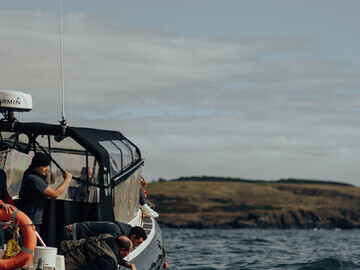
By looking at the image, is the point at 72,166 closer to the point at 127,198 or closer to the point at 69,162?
the point at 69,162

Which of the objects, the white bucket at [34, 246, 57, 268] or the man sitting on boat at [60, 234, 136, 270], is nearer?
the white bucket at [34, 246, 57, 268]

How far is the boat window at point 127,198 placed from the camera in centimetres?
1241

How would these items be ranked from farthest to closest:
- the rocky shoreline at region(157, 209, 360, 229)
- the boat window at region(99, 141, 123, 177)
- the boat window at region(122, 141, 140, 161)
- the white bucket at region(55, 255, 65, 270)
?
1. the rocky shoreline at region(157, 209, 360, 229)
2. the boat window at region(122, 141, 140, 161)
3. the boat window at region(99, 141, 123, 177)
4. the white bucket at region(55, 255, 65, 270)

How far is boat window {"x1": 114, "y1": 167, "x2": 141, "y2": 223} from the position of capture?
489 inches

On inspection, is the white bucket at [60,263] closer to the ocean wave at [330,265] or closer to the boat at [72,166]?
the boat at [72,166]

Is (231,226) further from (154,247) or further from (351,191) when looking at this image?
(154,247)

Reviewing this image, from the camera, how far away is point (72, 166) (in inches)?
498

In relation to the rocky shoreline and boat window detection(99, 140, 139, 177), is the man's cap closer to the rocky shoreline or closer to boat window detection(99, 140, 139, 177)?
boat window detection(99, 140, 139, 177)

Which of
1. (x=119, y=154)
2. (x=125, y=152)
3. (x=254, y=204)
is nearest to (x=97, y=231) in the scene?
(x=119, y=154)

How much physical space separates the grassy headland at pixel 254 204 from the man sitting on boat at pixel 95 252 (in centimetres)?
7497

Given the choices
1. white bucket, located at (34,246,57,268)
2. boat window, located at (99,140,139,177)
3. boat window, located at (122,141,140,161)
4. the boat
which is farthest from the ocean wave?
white bucket, located at (34,246,57,268)

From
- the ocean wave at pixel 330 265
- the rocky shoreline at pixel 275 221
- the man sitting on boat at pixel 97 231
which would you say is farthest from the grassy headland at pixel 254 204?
the man sitting on boat at pixel 97 231

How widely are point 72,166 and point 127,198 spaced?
141 cm

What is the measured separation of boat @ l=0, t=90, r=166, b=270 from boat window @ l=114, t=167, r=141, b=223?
0.02m
